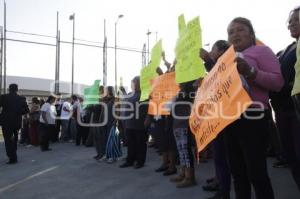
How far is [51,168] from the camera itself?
796 cm

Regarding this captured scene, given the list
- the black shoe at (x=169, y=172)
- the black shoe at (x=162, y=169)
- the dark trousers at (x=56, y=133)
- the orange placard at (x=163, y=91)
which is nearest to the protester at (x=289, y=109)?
the orange placard at (x=163, y=91)

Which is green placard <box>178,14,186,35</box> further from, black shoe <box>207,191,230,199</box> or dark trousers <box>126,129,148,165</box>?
dark trousers <box>126,129,148,165</box>

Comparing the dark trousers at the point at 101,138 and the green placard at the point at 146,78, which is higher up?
the green placard at the point at 146,78

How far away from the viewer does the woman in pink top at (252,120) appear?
2.95 m

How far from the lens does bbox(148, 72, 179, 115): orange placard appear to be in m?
5.97

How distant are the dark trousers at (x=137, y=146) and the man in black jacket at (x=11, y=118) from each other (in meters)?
2.82

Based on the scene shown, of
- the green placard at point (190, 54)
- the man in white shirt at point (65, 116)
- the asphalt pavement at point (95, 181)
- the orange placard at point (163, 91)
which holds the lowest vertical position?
the asphalt pavement at point (95, 181)

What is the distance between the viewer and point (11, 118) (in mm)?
8852

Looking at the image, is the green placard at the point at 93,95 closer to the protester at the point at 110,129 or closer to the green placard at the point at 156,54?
the protester at the point at 110,129

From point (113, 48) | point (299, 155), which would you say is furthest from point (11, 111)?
point (113, 48)

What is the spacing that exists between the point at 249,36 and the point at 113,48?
24.3m

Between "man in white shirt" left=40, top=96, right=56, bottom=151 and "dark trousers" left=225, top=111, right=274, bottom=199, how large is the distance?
29.2 ft

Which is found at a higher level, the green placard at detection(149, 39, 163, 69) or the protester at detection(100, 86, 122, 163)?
the green placard at detection(149, 39, 163, 69)

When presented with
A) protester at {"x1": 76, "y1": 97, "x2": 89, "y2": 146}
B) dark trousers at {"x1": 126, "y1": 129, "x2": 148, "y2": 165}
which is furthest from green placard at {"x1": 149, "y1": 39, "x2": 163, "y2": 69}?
protester at {"x1": 76, "y1": 97, "x2": 89, "y2": 146}
